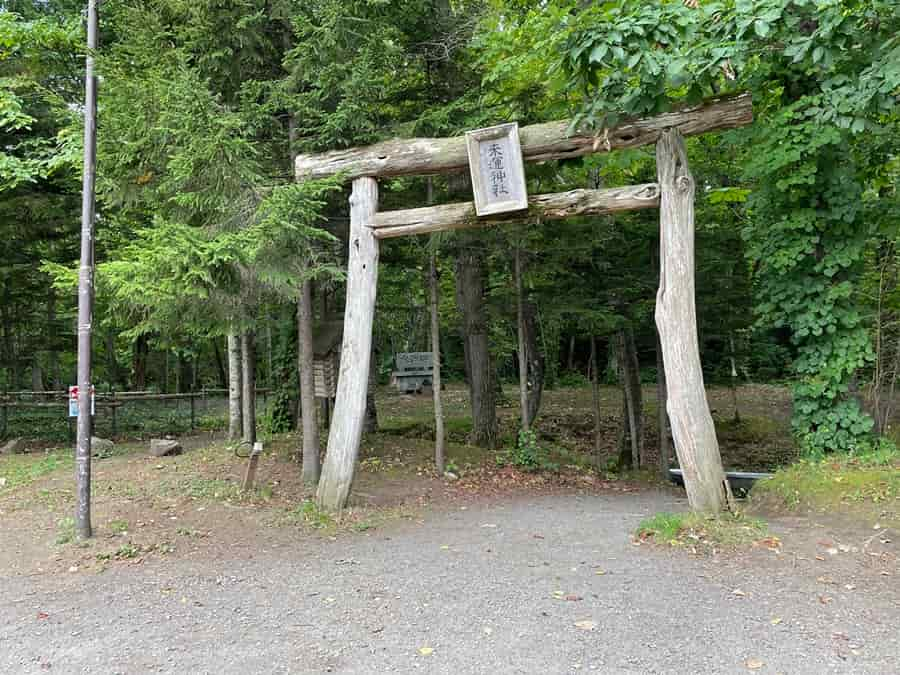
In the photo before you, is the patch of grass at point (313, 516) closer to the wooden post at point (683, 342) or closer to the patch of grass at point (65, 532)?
the patch of grass at point (65, 532)

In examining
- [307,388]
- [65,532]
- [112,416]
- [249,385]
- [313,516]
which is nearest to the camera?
[65,532]

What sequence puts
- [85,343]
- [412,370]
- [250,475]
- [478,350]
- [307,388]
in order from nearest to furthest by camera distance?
[85,343], [250,475], [307,388], [478,350], [412,370]

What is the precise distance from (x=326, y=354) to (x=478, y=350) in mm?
3091

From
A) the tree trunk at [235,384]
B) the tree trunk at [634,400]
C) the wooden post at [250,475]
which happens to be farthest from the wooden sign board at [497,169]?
the tree trunk at [235,384]

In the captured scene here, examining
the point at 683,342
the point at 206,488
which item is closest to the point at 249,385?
the point at 206,488

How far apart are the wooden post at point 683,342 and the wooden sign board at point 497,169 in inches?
57.1

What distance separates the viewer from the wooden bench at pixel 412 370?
2027 cm

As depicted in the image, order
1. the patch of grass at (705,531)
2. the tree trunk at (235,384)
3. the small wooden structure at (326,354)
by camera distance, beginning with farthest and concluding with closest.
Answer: the tree trunk at (235,384)
the small wooden structure at (326,354)
the patch of grass at (705,531)

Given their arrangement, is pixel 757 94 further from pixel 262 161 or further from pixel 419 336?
pixel 419 336

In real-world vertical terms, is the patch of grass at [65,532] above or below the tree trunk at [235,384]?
below

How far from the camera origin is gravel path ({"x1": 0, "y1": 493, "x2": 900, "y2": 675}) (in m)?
3.16

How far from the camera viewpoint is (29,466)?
9.66 m

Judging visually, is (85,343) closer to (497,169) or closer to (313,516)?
(313,516)

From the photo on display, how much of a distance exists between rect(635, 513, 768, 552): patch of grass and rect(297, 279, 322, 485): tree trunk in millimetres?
4117
